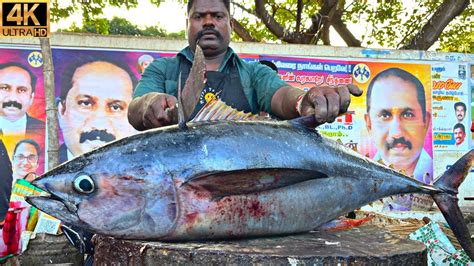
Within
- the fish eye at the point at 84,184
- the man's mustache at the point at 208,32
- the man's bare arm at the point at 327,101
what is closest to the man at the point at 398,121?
the man's mustache at the point at 208,32

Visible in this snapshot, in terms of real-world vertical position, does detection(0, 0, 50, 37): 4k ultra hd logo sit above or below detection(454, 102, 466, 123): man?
above

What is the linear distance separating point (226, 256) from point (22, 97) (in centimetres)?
589

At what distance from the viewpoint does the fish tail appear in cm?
211

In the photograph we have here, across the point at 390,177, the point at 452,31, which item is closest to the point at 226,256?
the point at 390,177

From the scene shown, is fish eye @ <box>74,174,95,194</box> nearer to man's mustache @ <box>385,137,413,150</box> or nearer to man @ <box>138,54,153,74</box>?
man @ <box>138,54,153,74</box>

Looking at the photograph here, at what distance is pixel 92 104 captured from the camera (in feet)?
22.1

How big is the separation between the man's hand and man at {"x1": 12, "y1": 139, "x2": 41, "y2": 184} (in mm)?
5566

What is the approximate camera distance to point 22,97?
21.5 feet

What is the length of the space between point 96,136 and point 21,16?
1.88 metres

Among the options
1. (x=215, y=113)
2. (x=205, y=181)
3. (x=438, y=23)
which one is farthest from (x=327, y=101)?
(x=438, y=23)

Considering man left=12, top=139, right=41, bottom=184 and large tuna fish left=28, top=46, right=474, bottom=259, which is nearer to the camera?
large tuna fish left=28, top=46, right=474, bottom=259

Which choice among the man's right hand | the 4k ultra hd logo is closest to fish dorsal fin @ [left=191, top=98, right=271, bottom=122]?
the man's right hand

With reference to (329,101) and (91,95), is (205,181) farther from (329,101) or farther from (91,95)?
(91,95)

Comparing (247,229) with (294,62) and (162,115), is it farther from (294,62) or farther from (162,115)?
(294,62)
